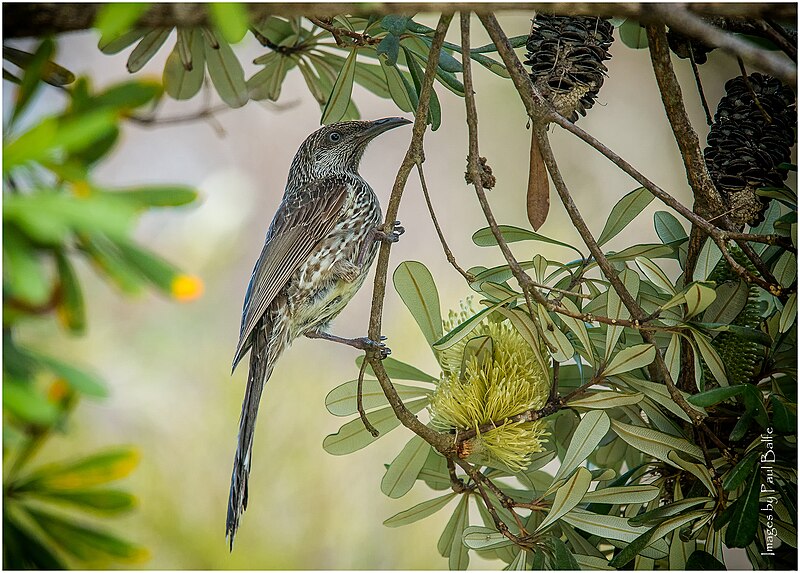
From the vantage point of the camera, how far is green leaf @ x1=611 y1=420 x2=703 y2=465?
775 mm

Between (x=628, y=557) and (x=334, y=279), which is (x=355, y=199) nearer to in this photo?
(x=334, y=279)

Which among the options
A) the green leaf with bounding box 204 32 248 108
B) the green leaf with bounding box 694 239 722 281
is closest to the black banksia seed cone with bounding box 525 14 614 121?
the green leaf with bounding box 694 239 722 281

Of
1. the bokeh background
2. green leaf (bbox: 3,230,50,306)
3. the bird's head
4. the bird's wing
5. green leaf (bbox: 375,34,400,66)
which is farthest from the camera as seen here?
the bokeh background

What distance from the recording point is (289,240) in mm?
1265

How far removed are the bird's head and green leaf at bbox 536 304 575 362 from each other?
0.73 metres

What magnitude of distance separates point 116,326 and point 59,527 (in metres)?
1.77

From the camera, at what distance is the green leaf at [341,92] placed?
0.95m

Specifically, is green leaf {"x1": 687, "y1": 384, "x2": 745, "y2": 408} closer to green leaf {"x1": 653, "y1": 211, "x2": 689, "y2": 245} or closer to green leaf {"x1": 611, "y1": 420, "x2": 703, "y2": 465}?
green leaf {"x1": 611, "y1": 420, "x2": 703, "y2": 465}

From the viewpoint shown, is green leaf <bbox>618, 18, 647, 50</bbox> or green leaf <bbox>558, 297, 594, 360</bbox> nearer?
green leaf <bbox>558, 297, 594, 360</bbox>

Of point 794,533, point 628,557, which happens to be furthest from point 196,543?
point 794,533

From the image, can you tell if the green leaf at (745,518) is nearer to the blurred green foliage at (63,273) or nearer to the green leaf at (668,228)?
the green leaf at (668,228)

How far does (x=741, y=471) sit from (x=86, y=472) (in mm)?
590

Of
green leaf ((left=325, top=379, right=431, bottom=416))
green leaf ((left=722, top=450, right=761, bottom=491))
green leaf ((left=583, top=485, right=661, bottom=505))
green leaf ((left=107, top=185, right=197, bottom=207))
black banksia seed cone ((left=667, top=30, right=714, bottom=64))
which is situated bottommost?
green leaf ((left=583, top=485, right=661, bottom=505))

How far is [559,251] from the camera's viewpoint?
203 centimetres
